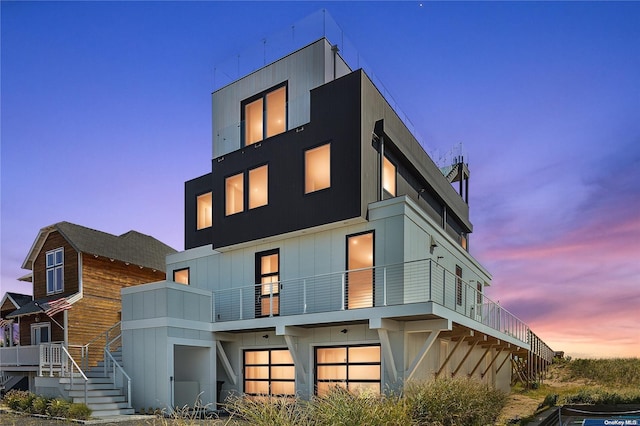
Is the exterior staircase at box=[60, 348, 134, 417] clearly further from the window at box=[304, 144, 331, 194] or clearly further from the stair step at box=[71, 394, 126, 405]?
the window at box=[304, 144, 331, 194]

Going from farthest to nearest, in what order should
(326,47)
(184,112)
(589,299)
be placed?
(589,299)
(184,112)
(326,47)

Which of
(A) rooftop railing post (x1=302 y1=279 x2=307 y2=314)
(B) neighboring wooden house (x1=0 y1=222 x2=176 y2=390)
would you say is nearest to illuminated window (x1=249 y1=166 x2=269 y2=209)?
(A) rooftop railing post (x1=302 y1=279 x2=307 y2=314)

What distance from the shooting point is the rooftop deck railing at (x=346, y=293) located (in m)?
13.9

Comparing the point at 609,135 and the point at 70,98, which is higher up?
the point at 70,98

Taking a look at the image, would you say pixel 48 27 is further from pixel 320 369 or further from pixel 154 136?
pixel 320 369

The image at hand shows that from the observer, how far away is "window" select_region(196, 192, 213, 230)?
19.9 m

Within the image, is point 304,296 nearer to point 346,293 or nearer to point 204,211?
point 346,293

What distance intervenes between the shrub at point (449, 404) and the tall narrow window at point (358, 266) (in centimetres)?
391

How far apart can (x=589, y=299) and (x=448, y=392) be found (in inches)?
636

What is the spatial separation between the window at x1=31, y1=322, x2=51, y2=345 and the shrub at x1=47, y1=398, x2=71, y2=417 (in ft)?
31.5

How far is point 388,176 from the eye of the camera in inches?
653

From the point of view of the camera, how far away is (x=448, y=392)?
1083cm

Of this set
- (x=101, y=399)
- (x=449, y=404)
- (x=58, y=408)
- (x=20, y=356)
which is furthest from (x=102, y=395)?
(x=449, y=404)

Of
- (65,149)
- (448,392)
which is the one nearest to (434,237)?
(448,392)
